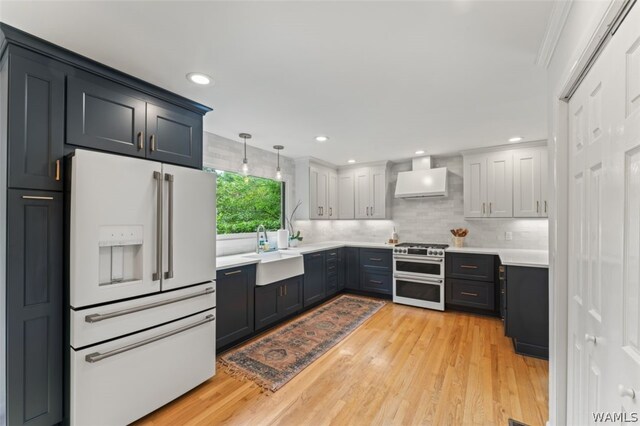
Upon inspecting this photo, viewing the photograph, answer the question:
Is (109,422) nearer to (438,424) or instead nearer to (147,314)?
(147,314)

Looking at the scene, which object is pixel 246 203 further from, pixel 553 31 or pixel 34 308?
pixel 553 31

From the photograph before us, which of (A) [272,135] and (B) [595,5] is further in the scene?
(A) [272,135]

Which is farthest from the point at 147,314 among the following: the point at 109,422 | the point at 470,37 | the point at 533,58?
the point at 533,58

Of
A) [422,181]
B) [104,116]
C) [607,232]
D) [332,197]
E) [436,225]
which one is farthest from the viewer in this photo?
[332,197]

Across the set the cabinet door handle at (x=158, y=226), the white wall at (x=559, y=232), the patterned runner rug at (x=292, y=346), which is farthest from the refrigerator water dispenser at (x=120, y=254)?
the white wall at (x=559, y=232)

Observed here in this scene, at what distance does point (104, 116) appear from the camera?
194 centimetres

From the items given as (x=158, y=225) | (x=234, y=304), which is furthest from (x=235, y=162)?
(x=158, y=225)

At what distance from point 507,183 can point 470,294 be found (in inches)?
66.0

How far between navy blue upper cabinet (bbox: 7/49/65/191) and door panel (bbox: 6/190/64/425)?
0.10m

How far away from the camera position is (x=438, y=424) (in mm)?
1887

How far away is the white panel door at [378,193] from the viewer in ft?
16.7

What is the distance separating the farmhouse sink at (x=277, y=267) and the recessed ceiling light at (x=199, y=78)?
1.93 m

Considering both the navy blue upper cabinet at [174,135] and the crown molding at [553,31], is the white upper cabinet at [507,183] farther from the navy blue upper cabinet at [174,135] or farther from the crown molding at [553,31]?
the navy blue upper cabinet at [174,135]

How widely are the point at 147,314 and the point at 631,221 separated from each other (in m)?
2.52
